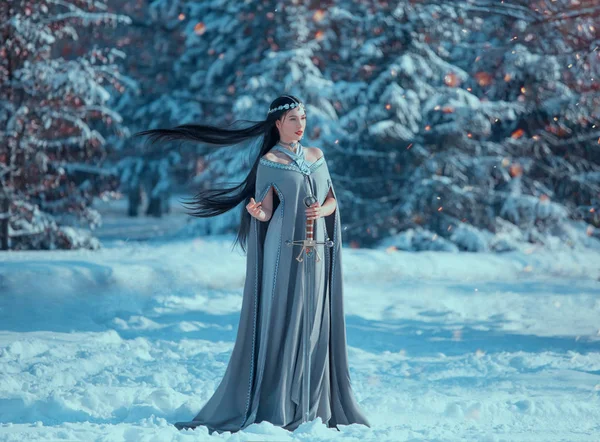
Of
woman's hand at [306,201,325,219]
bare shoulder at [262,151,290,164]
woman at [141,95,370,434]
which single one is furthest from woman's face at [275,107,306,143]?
woman's hand at [306,201,325,219]

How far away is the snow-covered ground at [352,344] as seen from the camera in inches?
231

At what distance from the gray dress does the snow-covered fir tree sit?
1081 centimetres

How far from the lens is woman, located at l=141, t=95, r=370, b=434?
560 centimetres

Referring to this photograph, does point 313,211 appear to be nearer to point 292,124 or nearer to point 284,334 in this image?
point 292,124

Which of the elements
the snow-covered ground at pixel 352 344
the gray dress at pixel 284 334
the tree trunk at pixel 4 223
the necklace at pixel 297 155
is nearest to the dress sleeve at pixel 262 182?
the gray dress at pixel 284 334

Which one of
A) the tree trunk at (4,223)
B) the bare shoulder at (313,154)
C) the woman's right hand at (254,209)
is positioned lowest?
the tree trunk at (4,223)

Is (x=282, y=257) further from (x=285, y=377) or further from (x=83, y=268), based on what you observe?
(x=83, y=268)

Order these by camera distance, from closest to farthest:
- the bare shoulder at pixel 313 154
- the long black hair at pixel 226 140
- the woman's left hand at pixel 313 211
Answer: the woman's left hand at pixel 313 211
the bare shoulder at pixel 313 154
the long black hair at pixel 226 140

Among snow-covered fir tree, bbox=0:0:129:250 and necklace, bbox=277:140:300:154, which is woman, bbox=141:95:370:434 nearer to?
necklace, bbox=277:140:300:154

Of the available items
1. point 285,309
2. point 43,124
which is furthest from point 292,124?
point 43,124

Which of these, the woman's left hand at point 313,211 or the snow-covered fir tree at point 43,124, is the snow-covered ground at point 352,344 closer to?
the woman's left hand at point 313,211

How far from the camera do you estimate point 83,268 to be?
11.2 metres

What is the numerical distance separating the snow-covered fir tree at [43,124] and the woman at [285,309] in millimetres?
10743

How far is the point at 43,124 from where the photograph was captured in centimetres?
1571
